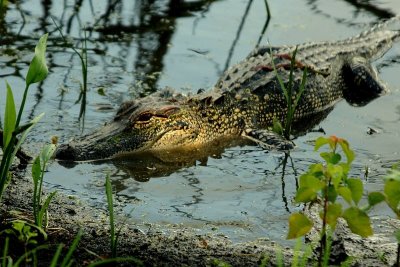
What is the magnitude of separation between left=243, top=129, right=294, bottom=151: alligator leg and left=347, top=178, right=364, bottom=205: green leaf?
3.67 metres

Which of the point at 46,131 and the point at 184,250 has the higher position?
the point at 184,250

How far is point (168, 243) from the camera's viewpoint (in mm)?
5273

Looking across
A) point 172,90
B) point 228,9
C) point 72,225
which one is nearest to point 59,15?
point 228,9

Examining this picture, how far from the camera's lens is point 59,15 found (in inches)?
425

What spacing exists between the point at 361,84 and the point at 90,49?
3051 mm

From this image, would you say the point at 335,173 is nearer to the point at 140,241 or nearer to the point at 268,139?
the point at 140,241

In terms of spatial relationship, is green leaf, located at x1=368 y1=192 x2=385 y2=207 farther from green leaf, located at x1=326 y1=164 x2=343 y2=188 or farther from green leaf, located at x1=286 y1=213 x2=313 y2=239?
green leaf, located at x1=286 y1=213 x2=313 y2=239

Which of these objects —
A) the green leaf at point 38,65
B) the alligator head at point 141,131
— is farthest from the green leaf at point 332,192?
the alligator head at point 141,131

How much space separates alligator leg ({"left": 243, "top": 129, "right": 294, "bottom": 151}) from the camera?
7.70 m

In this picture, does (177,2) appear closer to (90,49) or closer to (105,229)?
(90,49)

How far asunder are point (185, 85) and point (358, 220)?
17.0ft

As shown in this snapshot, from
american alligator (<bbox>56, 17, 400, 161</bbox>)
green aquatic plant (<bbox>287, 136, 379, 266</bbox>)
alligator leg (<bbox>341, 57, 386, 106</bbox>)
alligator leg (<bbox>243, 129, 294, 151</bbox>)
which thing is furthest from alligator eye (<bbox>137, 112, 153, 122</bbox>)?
green aquatic plant (<bbox>287, 136, 379, 266</bbox>)

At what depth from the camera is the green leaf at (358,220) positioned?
402cm

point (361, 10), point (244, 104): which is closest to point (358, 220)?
point (244, 104)
